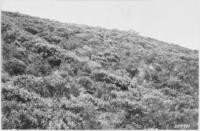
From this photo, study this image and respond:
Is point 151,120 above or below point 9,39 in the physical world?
below

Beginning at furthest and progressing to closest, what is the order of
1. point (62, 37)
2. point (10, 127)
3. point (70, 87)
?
point (62, 37)
point (70, 87)
point (10, 127)

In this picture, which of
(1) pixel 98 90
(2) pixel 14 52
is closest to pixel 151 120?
(1) pixel 98 90

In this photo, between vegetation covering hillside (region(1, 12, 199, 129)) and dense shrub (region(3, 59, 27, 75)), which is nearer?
vegetation covering hillside (region(1, 12, 199, 129))

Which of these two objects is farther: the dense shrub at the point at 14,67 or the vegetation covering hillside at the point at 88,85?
the dense shrub at the point at 14,67

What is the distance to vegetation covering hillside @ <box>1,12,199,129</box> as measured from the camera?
7.32 m

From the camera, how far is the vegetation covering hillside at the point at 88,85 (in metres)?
7.32

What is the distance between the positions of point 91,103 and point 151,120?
5.42 ft

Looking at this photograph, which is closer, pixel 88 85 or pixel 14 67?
pixel 14 67

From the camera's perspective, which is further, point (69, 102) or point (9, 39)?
point (9, 39)

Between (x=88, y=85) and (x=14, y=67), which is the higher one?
(x=14, y=67)

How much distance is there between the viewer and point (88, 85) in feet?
29.8

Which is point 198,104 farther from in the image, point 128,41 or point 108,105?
point 128,41

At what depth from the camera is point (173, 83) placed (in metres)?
10.4

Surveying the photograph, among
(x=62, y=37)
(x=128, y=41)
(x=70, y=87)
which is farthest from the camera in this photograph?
(x=128, y=41)
